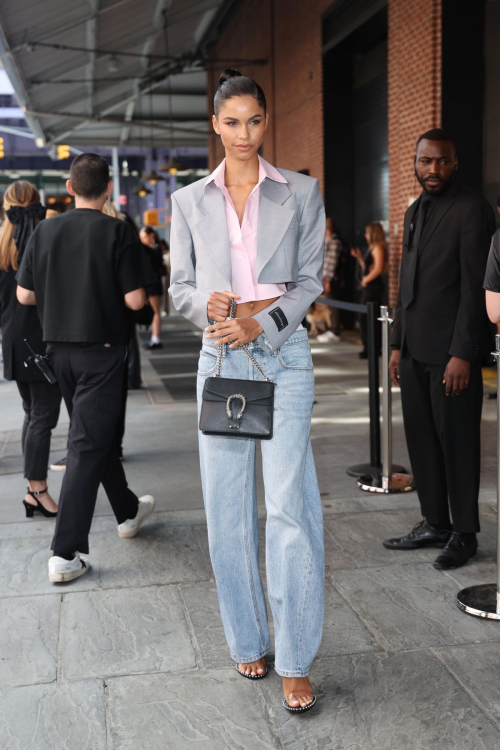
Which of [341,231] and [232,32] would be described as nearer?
[341,231]

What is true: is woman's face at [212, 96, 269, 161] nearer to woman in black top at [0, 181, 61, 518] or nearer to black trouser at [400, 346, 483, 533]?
black trouser at [400, 346, 483, 533]

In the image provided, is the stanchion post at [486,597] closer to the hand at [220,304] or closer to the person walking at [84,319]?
the hand at [220,304]

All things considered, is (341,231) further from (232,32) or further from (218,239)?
(218,239)

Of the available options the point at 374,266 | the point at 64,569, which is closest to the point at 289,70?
the point at 374,266

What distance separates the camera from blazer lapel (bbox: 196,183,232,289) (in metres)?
2.77

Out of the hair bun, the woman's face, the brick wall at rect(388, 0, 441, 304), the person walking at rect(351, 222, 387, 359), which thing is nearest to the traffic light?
the brick wall at rect(388, 0, 441, 304)

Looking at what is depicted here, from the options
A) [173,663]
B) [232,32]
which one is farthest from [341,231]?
[173,663]

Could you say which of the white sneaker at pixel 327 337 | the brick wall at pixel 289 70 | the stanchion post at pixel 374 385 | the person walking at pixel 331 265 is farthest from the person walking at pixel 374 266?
the stanchion post at pixel 374 385

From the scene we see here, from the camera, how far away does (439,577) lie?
13.4 ft

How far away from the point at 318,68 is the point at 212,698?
563 inches

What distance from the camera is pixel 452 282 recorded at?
4094 millimetres

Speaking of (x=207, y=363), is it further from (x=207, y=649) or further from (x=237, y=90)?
(x=207, y=649)

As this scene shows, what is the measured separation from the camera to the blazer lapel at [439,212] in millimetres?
4115

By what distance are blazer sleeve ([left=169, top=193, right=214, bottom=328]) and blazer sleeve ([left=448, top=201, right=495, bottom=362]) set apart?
1.62 meters
